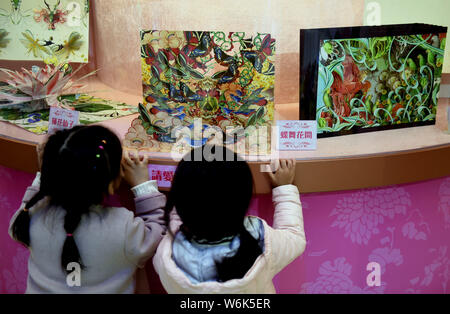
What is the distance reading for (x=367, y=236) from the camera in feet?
4.46

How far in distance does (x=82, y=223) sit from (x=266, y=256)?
1.38ft

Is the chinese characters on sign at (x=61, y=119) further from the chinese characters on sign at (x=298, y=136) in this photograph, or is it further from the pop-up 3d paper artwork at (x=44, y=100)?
the chinese characters on sign at (x=298, y=136)

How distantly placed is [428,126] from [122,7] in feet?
3.21

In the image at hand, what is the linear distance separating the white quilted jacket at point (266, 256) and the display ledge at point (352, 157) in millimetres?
68

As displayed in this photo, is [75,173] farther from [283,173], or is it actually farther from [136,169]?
[283,173]

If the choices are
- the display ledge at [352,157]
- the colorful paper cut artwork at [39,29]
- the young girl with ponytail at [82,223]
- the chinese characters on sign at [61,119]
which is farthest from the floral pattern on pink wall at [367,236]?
the colorful paper cut artwork at [39,29]

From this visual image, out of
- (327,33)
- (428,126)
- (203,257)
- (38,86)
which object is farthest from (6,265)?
(428,126)

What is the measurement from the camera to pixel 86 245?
43.2 inches

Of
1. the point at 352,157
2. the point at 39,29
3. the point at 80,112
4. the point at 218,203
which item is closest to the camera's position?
the point at 218,203

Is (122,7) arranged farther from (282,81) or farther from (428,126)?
(428,126)

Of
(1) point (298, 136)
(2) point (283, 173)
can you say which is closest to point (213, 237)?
(2) point (283, 173)

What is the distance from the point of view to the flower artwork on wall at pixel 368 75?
4.09ft

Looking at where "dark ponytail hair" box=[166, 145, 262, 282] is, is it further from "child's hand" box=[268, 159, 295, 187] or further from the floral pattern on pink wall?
the floral pattern on pink wall

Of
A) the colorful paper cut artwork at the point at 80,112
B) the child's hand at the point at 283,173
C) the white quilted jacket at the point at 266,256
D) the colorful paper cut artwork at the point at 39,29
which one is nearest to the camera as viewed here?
the white quilted jacket at the point at 266,256
